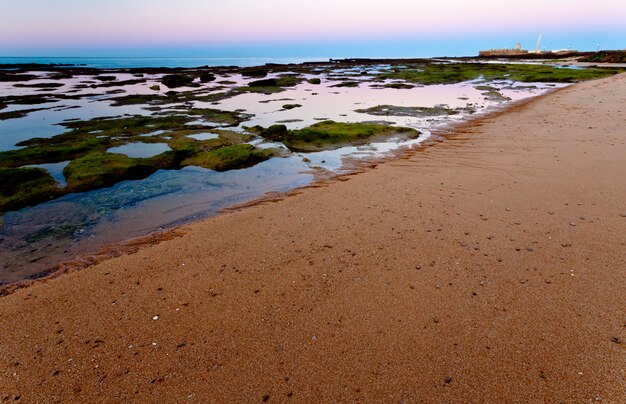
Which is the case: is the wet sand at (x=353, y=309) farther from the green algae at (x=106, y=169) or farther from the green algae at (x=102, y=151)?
the green algae at (x=102, y=151)

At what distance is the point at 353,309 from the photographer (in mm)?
5359

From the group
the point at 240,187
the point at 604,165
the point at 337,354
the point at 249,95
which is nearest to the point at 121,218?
the point at 240,187

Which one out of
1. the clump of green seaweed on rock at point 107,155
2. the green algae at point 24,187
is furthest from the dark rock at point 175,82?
the green algae at point 24,187

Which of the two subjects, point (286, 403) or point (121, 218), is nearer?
point (286, 403)

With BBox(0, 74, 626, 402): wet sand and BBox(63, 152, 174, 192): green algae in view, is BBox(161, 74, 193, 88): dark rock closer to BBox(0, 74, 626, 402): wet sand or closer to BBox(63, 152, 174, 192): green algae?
BBox(63, 152, 174, 192): green algae

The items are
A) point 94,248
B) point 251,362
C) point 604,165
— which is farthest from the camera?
point 604,165

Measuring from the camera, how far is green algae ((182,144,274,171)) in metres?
14.5

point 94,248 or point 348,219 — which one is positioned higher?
point 348,219

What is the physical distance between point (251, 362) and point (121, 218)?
7.34 meters

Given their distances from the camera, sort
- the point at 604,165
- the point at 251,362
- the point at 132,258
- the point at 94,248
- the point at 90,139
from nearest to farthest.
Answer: the point at 251,362
the point at 132,258
the point at 94,248
the point at 604,165
the point at 90,139

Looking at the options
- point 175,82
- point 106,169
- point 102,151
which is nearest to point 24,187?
point 106,169

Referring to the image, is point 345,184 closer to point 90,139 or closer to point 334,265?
point 334,265

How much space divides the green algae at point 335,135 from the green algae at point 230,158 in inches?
82.2

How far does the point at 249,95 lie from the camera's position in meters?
39.1
